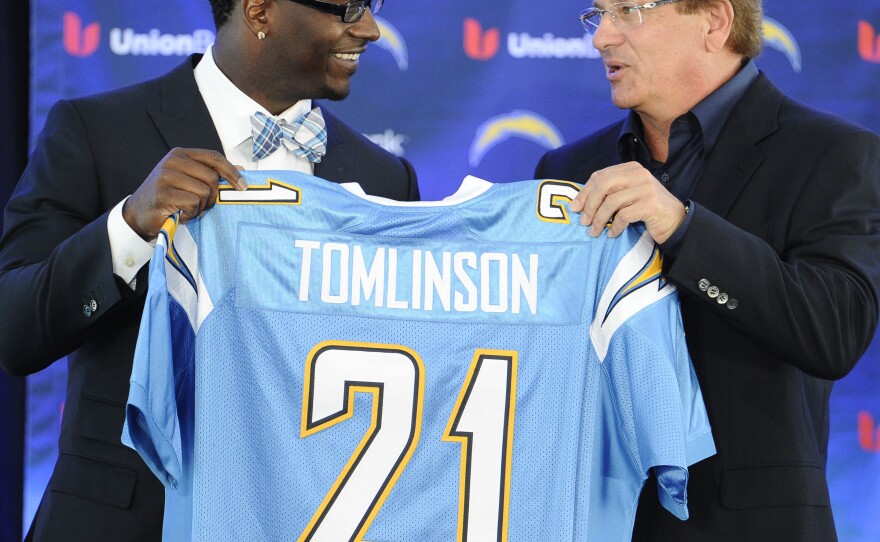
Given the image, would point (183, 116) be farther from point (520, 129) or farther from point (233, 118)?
point (520, 129)

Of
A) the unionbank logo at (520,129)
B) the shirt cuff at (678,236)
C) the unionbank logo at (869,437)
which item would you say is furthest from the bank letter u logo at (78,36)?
the unionbank logo at (869,437)

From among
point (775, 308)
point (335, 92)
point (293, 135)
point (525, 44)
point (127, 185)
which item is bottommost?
point (775, 308)

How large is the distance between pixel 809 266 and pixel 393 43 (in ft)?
5.77

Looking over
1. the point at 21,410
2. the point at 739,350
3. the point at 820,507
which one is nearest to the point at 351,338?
the point at 739,350

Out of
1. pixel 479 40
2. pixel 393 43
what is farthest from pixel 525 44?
pixel 393 43

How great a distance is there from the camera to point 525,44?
323 cm

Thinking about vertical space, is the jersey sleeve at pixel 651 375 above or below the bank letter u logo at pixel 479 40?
below

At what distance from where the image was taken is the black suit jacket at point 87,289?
1803 millimetres

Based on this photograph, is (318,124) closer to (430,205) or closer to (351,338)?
(430,205)

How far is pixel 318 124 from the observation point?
220 cm

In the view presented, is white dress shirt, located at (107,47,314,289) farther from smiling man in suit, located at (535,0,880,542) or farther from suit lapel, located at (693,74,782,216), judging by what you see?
suit lapel, located at (693,74,782,216)

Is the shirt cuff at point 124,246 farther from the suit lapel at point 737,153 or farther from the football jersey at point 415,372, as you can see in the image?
the suit lapel at point 737,153

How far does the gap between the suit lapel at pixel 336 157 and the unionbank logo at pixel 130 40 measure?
42.6 inches

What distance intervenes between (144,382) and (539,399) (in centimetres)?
67
